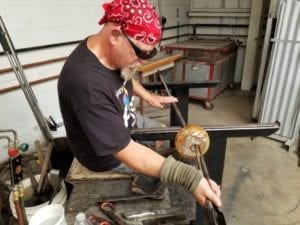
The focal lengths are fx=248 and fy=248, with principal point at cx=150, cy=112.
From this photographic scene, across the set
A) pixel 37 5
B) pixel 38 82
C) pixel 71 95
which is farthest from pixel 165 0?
pixel 71 95

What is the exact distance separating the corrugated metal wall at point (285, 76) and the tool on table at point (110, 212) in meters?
2.00

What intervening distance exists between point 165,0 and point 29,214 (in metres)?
3.08

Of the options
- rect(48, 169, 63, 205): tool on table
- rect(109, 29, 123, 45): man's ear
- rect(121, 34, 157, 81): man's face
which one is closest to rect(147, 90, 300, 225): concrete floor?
rect(48, 169, 63, 205): tool on table

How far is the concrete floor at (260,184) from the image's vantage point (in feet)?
5.53

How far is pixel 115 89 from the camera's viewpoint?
99 cm

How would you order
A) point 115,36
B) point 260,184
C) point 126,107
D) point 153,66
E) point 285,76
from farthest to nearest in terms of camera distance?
point 153,66
point 285,76
point 260,184
point 126,107
point 115,36

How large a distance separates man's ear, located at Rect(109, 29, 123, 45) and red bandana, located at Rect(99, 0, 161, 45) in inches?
1.0

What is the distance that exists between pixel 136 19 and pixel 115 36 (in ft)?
0.32

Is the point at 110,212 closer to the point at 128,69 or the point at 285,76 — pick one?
the point at 128,69

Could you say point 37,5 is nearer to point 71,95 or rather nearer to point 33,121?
point 33,121

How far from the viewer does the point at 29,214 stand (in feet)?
4.46

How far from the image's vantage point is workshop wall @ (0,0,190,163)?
6.07ft

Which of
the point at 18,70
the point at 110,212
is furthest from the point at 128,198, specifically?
the point at 18,70

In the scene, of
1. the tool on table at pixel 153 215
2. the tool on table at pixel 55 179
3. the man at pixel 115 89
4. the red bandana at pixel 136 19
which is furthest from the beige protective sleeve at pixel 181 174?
the tool on table at pixel 55 179
